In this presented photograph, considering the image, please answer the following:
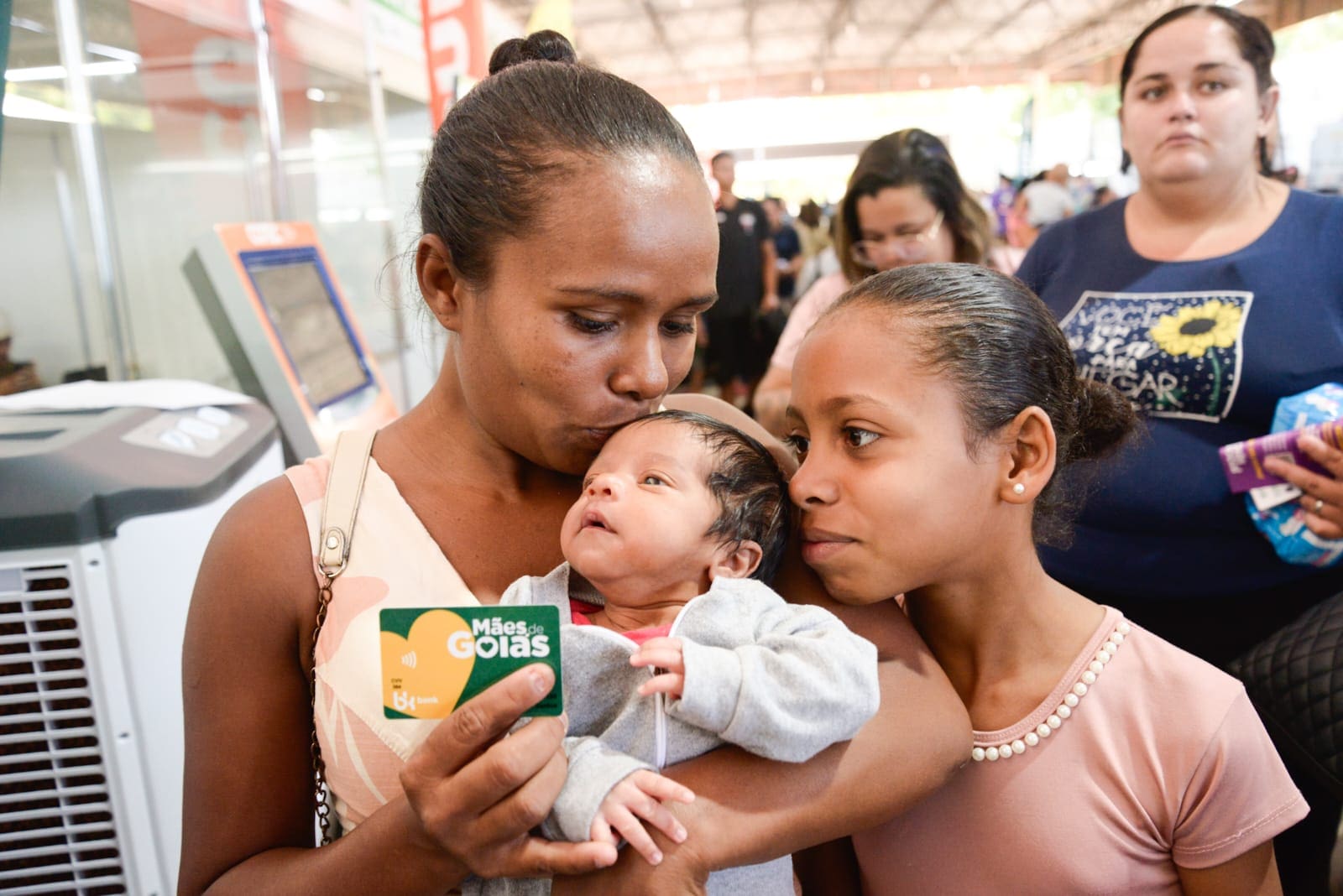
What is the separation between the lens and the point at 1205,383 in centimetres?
177

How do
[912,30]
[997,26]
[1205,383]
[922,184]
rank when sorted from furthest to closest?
1. [912,30]
2. [997,26]
3. [922,184]
4. [1205,383]

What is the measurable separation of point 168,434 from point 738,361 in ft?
18.8

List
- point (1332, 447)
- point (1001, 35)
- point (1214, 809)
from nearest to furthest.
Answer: point (1214, 809)
point (1332, 447)
point (1001, 35)

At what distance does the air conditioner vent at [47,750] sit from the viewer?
141 centimetres

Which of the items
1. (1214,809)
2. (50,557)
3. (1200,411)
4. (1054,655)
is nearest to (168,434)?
(50,557)

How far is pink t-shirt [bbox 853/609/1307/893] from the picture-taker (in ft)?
3.73

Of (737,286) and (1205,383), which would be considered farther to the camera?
(737,286)

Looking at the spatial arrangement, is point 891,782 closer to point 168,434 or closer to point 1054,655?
point 1054,655

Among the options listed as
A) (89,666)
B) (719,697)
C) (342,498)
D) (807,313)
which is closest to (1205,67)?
(807,313)

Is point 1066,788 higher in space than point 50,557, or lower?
lower

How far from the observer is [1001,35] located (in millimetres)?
20828

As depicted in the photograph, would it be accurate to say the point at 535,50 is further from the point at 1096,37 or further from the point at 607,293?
the point at 1096,37

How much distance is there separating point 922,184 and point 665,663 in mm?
2250

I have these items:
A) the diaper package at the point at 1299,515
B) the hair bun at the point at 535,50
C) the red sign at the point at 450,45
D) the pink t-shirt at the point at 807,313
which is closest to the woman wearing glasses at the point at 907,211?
the pink t-shirt at the point at 807,313
